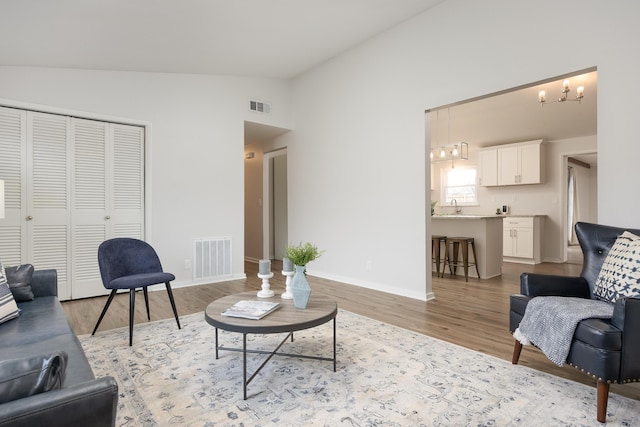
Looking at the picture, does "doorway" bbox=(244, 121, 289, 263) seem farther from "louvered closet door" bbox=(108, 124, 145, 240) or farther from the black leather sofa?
the black leather sofa

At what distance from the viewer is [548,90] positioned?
5172mm

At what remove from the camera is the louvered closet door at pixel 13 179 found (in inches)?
141

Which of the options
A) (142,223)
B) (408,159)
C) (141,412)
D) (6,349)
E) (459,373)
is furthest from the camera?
(142,223)

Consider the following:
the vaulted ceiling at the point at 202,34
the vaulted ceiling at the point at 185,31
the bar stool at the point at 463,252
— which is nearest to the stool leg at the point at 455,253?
the bar stool at the point at 463,252

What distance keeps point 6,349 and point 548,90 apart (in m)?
6.47

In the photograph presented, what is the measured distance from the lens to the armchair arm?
167 cm

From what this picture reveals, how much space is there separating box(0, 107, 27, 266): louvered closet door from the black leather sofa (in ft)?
5.43

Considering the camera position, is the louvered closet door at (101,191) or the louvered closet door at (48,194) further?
the louvered closet door at (101,191)

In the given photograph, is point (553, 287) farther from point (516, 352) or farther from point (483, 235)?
point (483, 235)

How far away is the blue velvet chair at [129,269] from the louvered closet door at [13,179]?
4.71 feet

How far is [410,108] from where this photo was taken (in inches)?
164

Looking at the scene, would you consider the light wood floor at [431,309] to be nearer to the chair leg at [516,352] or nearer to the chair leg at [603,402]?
the chair leg at [516,352]

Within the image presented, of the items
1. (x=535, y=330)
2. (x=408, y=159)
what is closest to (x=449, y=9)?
(x=408, y=159)

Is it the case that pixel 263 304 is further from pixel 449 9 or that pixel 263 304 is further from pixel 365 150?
pixel 449 9
